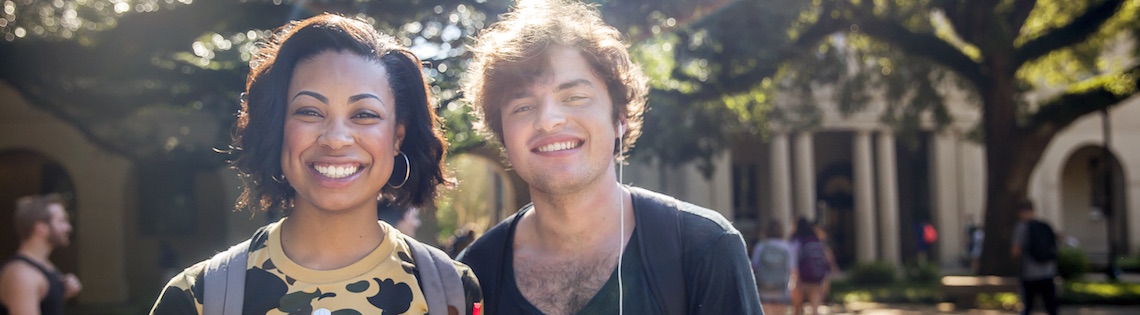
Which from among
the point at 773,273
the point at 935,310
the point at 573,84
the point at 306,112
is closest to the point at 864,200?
the point at 935,310

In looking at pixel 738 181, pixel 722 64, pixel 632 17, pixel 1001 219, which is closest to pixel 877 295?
pixel 1001 219

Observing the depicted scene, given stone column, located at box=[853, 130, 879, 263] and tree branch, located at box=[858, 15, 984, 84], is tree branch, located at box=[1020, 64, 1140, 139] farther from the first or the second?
stone column, located at box=[853, 130, 879, 263]

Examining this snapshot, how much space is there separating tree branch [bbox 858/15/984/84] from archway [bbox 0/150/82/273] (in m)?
17.5

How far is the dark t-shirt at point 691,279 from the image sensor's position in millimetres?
2973

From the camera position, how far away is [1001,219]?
57.5ft

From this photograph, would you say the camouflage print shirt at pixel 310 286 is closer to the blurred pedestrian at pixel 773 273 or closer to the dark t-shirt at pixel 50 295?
the dark t-shirt at pixel 50 295

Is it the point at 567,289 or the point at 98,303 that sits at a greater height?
the point at 567,289

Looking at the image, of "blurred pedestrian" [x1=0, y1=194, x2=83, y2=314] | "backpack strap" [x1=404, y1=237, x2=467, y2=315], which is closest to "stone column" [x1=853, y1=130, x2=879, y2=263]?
"blurred pedestrian" [x1=0, y1=194, x2=83, y2=314]

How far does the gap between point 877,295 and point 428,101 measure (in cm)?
1935

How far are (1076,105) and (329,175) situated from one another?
682 inches

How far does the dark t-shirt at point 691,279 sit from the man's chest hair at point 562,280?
36 mm

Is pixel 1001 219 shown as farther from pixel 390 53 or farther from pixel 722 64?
pixel 390 53

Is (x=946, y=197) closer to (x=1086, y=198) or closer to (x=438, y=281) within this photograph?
(x=1086, y=198)

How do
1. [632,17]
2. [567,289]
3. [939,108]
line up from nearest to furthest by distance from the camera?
[567,289], [632,17], [939,108]
